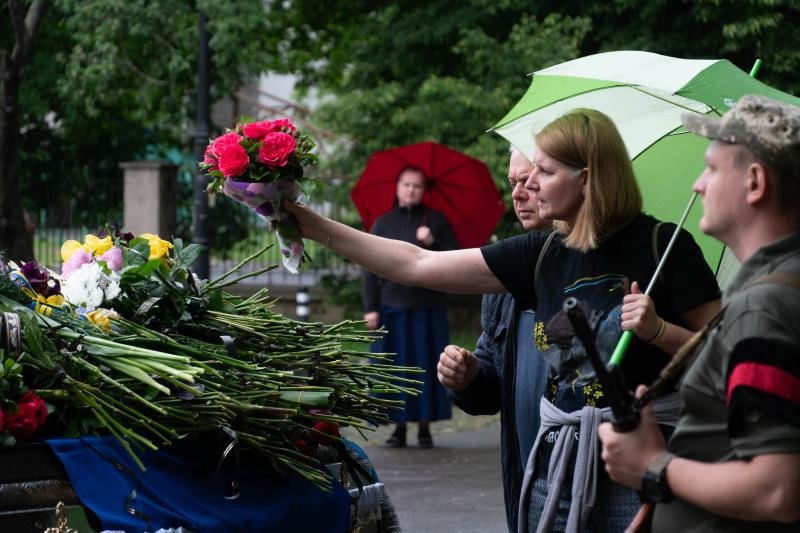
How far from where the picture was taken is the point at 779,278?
229cm

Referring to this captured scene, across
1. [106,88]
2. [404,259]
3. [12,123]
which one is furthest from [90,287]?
[106,88]

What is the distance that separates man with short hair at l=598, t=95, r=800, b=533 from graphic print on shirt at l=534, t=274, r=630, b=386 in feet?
3.35

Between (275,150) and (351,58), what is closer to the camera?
(275,150)

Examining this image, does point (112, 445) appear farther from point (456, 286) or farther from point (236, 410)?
point (456, 286)

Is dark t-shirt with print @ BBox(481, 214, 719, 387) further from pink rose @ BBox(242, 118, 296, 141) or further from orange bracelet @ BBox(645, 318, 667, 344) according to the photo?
pink rose @ BBox(242, 118, 296, 141)

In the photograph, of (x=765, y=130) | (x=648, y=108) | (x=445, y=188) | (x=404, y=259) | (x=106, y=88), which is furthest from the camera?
(x=106, y=88)

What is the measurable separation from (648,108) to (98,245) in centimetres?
194

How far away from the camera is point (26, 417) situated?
310 cm

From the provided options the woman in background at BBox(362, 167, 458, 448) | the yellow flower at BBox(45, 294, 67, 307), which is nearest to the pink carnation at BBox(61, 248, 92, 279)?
the yellow flower at BBox(45, 294, 67, 307)

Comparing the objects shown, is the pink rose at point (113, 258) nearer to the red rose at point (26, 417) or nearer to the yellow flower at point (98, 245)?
the yellow flower at point (98, 245)

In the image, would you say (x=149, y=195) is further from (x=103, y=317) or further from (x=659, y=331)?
(x=659, y=331)

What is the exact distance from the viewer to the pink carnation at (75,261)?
3855 mm

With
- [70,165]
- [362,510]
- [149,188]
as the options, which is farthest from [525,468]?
[70,165]

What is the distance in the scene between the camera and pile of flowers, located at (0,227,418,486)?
3.24 meters
